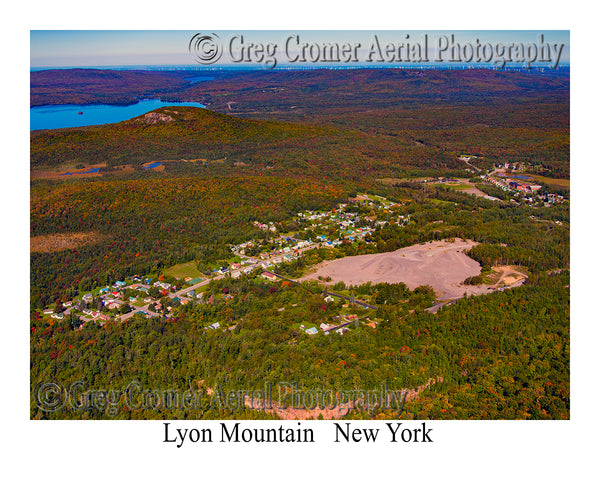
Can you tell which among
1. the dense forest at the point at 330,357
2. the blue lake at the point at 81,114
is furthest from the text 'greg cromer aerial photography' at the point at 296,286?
the blue lake at the point at 81,114

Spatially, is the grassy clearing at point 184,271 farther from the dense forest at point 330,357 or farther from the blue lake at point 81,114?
the blue lake at point 81,114

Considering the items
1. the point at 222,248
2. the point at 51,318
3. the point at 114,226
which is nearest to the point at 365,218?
the point at 222,248

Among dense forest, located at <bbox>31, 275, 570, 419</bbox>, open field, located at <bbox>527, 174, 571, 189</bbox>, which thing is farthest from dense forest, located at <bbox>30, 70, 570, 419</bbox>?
open field, located at <bbox>527, 174, 571, 189</bbox>

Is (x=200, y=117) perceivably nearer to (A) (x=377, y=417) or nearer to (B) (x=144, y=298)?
(B) (x=144, y=298)

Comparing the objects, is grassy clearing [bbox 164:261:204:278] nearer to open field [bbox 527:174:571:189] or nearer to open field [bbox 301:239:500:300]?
open field [bbox 301:239:500:300]

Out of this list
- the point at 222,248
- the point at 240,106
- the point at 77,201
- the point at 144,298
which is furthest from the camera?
the point at 240,106

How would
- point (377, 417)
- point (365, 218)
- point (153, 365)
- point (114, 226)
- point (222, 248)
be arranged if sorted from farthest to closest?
point (365, 218) → point (114, 226) → point (222, 248) → point (153, 365) → point (377, 417)

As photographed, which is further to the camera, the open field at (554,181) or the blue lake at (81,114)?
the blue lake at (81,114)
